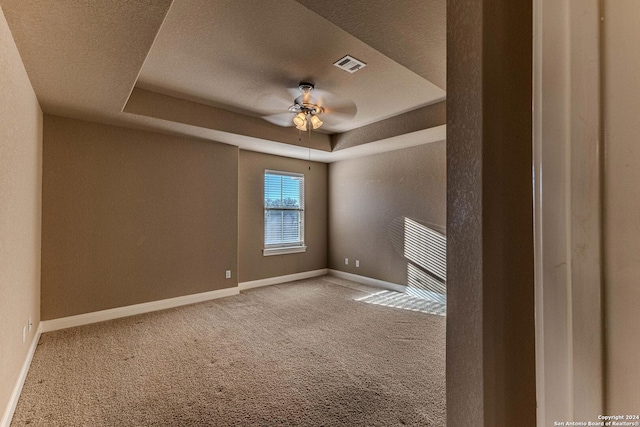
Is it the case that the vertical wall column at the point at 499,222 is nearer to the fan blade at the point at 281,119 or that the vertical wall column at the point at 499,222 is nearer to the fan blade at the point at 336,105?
the fan blade at the point at 336,105

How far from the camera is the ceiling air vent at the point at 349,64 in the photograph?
2.56 m

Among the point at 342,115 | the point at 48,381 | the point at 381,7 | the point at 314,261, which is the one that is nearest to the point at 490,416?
the point at 381,7

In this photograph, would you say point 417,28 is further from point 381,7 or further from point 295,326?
point 295,326

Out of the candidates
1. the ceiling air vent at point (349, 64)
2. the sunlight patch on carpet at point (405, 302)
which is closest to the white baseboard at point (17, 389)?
the ceiling air vent at point (349, 64)

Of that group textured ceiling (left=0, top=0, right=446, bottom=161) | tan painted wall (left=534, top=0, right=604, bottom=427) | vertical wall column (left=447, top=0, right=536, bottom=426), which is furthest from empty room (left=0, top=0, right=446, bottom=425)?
tan painted wall (left=534, top=0, right=604, bottom=427)

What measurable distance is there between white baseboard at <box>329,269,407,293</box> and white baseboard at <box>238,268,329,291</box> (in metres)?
0.30

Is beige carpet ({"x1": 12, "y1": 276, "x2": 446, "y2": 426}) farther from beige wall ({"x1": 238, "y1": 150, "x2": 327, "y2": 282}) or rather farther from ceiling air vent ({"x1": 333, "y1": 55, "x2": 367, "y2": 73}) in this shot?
ceiling air vent ({"x1": 333, "y1": 55, "x2": 367, "y2": 73})

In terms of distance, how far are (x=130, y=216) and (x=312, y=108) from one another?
8.85ft

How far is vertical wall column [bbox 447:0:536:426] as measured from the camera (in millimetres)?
690

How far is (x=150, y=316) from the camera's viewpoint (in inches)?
141

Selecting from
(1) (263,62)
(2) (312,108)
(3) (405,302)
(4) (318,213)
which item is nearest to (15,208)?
(1) (263,62)

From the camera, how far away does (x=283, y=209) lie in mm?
5477

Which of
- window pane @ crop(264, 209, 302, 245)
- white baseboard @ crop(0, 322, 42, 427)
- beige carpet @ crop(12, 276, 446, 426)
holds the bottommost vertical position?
beige carpet @ crop(12, 276, 446, 426)

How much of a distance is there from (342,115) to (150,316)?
12.0 ft
